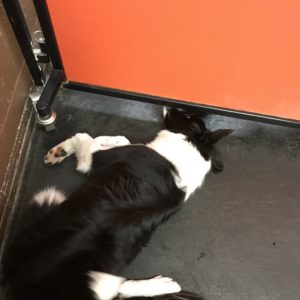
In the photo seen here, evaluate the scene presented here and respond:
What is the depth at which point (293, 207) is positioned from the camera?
2.15 m

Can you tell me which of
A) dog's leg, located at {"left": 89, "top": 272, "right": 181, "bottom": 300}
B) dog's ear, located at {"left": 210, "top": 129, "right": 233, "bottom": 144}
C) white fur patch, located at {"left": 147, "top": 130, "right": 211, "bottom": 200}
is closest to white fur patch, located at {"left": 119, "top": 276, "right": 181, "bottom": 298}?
dog's leg, located at {"left": 89, "top": 272, "right": 181, "bottom": 300}

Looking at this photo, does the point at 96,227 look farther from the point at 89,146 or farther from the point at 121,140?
the point at 121,140

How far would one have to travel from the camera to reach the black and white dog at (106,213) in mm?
1481

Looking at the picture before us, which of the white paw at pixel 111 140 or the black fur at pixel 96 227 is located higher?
the black fur at pixel 96 227

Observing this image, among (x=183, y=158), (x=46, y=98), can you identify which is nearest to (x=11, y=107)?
(x=46, y=98)

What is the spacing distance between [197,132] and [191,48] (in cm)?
44

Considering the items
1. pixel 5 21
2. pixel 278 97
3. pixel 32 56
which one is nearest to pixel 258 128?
pixel 278 97

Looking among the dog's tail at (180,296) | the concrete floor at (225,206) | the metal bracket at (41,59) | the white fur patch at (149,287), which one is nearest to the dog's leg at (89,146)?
the concrete floor at (225,206)

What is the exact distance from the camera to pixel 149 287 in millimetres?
1887

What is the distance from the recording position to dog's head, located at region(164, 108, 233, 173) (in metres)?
1.97

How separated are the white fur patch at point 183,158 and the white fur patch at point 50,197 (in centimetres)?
50

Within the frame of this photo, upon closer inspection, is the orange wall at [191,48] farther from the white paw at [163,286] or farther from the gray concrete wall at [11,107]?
the white paw at [163,286]

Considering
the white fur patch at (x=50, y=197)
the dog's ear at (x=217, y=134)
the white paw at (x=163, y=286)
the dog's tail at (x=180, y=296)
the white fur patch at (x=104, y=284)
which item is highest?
the dog's ear at (x=217, y=134)

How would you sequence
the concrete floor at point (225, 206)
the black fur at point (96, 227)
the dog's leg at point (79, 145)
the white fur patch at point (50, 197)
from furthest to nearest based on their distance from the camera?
the dog's leg at point (79, 145) < the concrete floor at point (225, 206) < the white fur patch at point (50, 197) < the black fur at point (96, 227)
